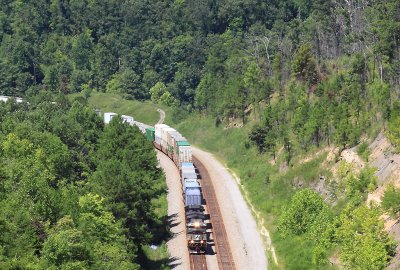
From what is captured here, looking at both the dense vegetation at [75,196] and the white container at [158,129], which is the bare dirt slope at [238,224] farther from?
the white container at [158,129]

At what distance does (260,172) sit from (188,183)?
1711 cm

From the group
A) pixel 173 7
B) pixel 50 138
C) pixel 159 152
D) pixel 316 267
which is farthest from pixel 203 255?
pixel 173 7

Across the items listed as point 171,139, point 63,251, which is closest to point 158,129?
point 171,139

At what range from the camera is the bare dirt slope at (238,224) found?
63.2 m

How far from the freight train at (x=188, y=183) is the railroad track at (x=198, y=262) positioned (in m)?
0.72

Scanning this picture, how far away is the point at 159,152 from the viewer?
111 metres

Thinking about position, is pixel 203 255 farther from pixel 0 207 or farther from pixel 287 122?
pixel 287 122

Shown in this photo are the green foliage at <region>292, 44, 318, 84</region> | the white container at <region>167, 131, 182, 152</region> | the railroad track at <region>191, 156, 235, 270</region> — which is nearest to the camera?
the railroad track at <region>191, 156, 235, 270</region>

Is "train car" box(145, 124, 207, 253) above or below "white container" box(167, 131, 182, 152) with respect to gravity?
below

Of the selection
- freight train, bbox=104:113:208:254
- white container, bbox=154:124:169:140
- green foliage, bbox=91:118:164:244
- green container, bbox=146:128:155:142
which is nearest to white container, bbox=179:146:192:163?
freight train, bbox=104:113:208:254

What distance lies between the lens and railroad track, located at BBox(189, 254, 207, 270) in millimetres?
60531

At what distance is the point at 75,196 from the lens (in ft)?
176

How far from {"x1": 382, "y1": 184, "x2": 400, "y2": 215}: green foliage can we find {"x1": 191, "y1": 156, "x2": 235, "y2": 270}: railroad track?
16.1 m

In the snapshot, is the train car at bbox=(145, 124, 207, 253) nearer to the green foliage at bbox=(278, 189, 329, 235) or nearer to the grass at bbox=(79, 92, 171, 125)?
the green foliage at bbox=(278, 189, 329, 235)
